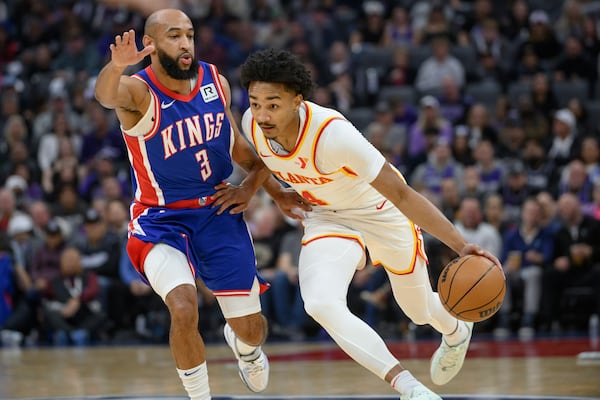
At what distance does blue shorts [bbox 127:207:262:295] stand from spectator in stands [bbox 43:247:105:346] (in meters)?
6.30

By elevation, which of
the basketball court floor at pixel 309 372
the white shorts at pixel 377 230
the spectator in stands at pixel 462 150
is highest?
the white shorts at pixel 377 230

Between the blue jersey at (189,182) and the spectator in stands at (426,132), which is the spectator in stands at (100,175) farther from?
the blue jersey at (189,182)

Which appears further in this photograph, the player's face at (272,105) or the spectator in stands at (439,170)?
the spectator in stands at (439,170)

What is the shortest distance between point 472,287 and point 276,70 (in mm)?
1509

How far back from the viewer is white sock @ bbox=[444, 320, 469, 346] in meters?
6.39

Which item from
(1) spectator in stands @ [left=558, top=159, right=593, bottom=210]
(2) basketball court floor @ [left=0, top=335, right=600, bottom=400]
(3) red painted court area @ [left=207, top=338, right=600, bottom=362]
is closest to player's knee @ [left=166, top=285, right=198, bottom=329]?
(2) basketball court floor @ [left=0, top=335, right=600, bottom=400]

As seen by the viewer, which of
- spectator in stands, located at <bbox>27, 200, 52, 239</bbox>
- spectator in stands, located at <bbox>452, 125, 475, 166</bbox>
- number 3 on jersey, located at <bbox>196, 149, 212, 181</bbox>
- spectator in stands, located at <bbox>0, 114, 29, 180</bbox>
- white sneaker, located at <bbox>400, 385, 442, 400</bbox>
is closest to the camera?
white sneaker, located at <bbox>400, 385, 442, 400</bbox>

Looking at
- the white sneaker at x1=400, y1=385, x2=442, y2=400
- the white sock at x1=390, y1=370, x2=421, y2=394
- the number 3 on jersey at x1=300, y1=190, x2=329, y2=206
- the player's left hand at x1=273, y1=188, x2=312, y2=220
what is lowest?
the white sneaker at x1=400, y1=385, x2=442, y2=400

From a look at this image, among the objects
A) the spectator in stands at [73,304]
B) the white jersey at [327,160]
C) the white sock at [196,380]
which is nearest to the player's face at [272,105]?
the white jersey at [327,160]

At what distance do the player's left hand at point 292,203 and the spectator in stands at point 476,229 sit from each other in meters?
5.66

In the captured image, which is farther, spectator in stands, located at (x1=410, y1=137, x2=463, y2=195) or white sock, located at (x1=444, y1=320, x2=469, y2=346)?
A: spectator in stands, located at (x1=410, y1=137, x2=463, y2=195)

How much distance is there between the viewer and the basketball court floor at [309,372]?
700cm

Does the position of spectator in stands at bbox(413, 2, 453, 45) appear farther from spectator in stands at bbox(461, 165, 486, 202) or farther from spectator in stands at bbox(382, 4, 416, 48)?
spectator in stands at bbox(461, 165, 486, 202)

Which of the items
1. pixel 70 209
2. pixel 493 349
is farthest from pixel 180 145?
pixel 70 209
